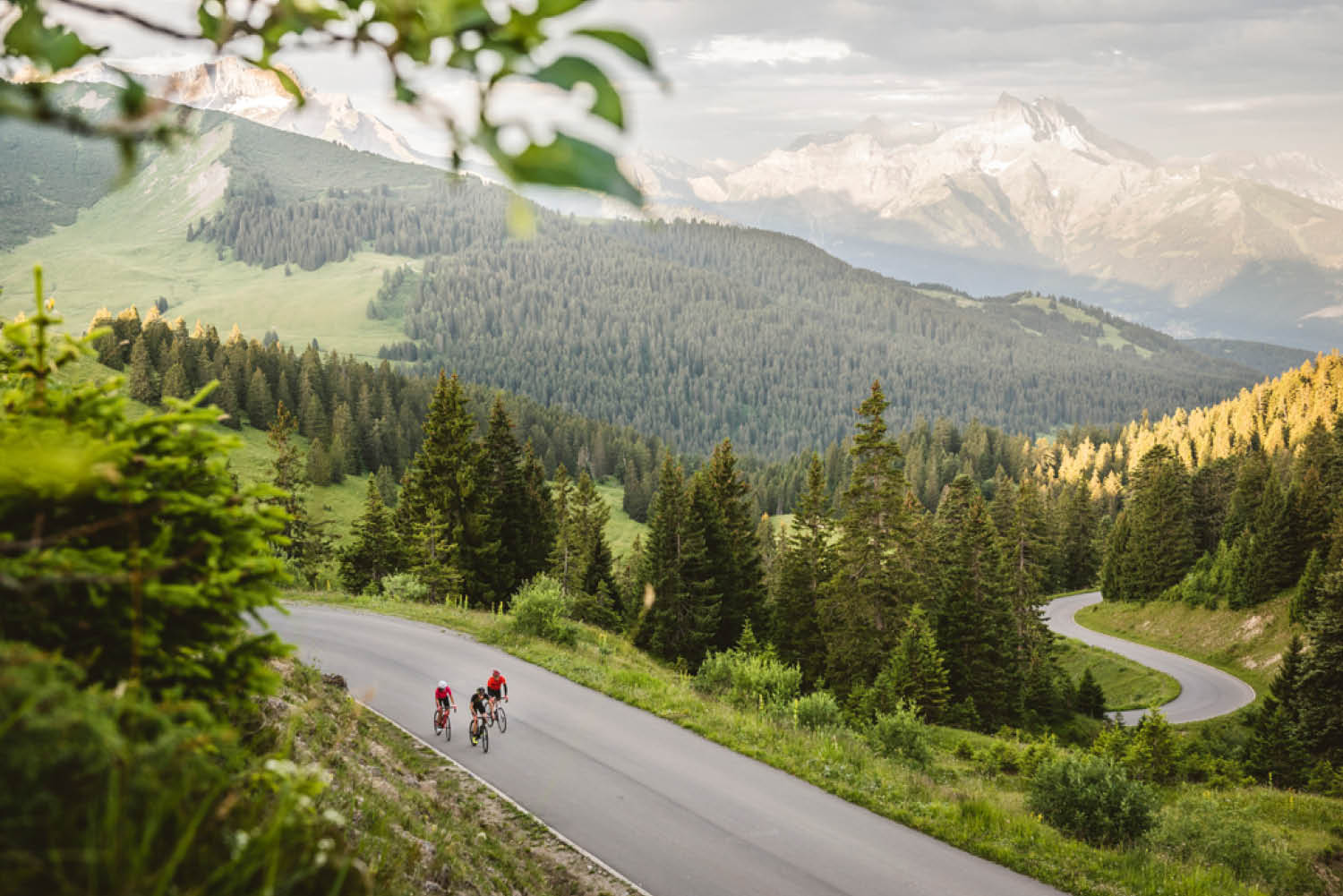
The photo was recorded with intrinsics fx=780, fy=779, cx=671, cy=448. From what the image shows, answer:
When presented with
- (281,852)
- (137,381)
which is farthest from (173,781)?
(137,381)

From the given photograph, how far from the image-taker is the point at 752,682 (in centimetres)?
2278

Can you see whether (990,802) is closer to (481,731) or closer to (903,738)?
(903,738)

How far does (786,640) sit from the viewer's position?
44344 mm

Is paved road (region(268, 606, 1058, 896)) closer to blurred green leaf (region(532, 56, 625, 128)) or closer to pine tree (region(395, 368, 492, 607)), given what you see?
blurred green leaf (region(532, 56, 625, 128))

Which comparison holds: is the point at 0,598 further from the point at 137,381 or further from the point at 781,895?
the point at 137,381

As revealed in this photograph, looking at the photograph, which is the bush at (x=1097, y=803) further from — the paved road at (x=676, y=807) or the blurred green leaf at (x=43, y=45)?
the blurred green leaf at (x=43, y=45)

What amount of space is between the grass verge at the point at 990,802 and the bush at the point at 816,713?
0.57 meters

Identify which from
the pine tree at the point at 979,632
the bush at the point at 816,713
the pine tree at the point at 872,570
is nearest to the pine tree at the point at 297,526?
the pine tree at the point at 872,570

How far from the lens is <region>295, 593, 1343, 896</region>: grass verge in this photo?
13141 millimetres

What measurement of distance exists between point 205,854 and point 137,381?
113 meters

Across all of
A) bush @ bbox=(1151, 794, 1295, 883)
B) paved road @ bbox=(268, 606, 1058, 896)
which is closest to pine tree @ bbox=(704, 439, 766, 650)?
paved road @ bbox=(268, 606, 1058, 896)

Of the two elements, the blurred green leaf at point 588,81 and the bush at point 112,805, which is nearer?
the blurred green leaf at point 588,81

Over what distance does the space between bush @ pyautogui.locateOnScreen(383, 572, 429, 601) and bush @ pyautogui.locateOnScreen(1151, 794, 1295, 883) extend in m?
30.1

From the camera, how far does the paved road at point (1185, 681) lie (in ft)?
170
